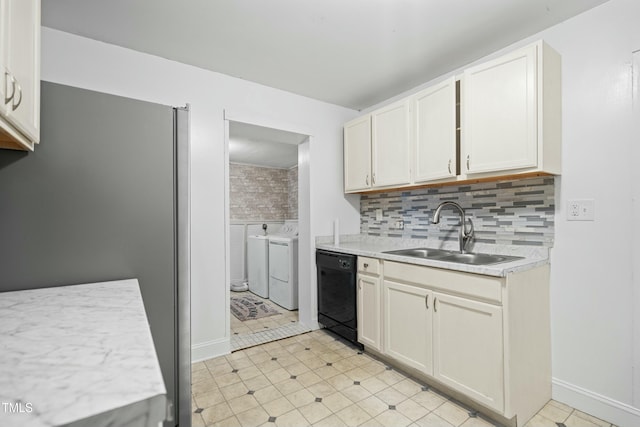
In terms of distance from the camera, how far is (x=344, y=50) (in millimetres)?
2189

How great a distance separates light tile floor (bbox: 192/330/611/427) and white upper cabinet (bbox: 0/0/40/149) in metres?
1.61

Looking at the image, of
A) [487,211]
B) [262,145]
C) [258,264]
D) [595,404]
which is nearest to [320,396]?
[595,404]

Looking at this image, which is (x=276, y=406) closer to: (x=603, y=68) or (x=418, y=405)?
(x=418, y=405)

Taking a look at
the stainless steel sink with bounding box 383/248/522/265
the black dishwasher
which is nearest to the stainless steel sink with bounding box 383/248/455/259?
the stainless steel sink with bounding box 383/248/522/265

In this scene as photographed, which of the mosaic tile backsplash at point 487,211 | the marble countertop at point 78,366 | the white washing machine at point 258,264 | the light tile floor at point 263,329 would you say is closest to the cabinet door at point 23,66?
the marble countertop at point 78,366

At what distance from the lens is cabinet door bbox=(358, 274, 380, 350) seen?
2312 mm

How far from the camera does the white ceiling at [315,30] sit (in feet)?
5.66

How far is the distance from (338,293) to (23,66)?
2410mm

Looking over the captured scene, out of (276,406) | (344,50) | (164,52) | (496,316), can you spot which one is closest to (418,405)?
(496,316)

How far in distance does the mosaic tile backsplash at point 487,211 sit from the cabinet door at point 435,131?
331mm

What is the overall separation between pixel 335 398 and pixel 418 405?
50 cm

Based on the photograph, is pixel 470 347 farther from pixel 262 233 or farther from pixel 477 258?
pixel 262 233

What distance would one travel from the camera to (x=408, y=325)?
207cm

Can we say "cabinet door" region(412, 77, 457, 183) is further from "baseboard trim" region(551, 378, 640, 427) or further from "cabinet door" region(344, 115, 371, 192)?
"baseboard trim" region(551, 378, 640, 427)
